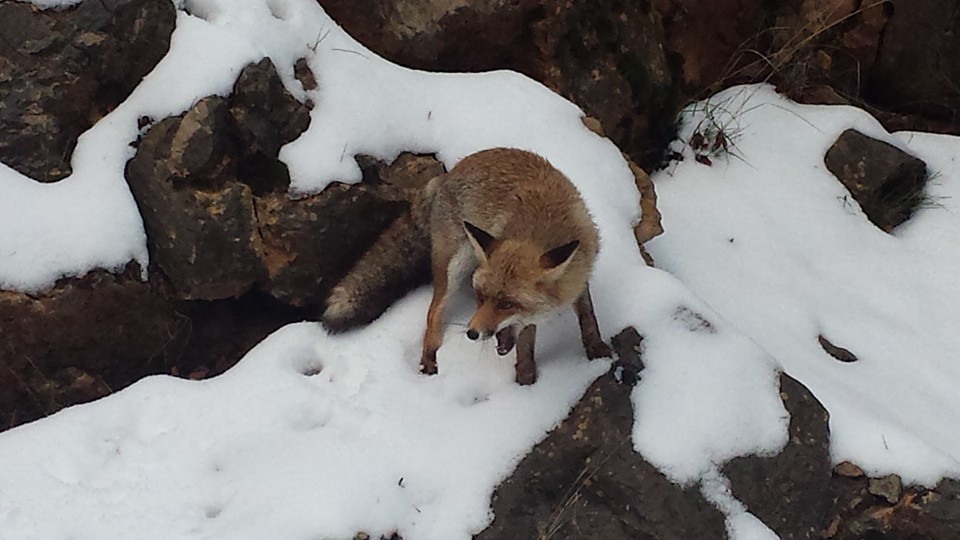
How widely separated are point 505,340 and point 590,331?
0.43 metres

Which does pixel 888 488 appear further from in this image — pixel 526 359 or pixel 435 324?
pixel 435 324

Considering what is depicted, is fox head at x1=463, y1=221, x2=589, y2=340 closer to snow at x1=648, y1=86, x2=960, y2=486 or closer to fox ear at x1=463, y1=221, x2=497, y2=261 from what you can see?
fox ear at x1=463, y1=221, x2=497, y2=261

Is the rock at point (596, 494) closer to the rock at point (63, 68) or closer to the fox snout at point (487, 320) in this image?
the fox snout at point (487, 320)

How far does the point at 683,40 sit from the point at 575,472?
14.3ft

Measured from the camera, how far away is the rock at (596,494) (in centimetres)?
366

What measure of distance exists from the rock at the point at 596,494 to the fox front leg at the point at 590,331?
295 mm

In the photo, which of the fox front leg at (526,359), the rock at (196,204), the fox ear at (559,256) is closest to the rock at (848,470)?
the fox front leg at (526,359)

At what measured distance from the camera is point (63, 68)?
14.7 feet

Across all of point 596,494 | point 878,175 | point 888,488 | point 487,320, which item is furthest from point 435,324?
point 878,175

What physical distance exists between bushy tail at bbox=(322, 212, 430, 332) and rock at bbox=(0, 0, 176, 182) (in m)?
1.56

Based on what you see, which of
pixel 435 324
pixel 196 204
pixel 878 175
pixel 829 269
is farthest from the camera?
pixel 878 175

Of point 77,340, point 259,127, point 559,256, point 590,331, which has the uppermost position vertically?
point 559,256

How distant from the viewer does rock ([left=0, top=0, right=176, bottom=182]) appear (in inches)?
173

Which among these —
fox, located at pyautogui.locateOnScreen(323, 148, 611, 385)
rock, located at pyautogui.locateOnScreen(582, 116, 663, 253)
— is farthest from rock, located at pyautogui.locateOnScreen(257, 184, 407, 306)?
rock, located at pyautogui.locateOnScreen(582, 116, 663, 253)
